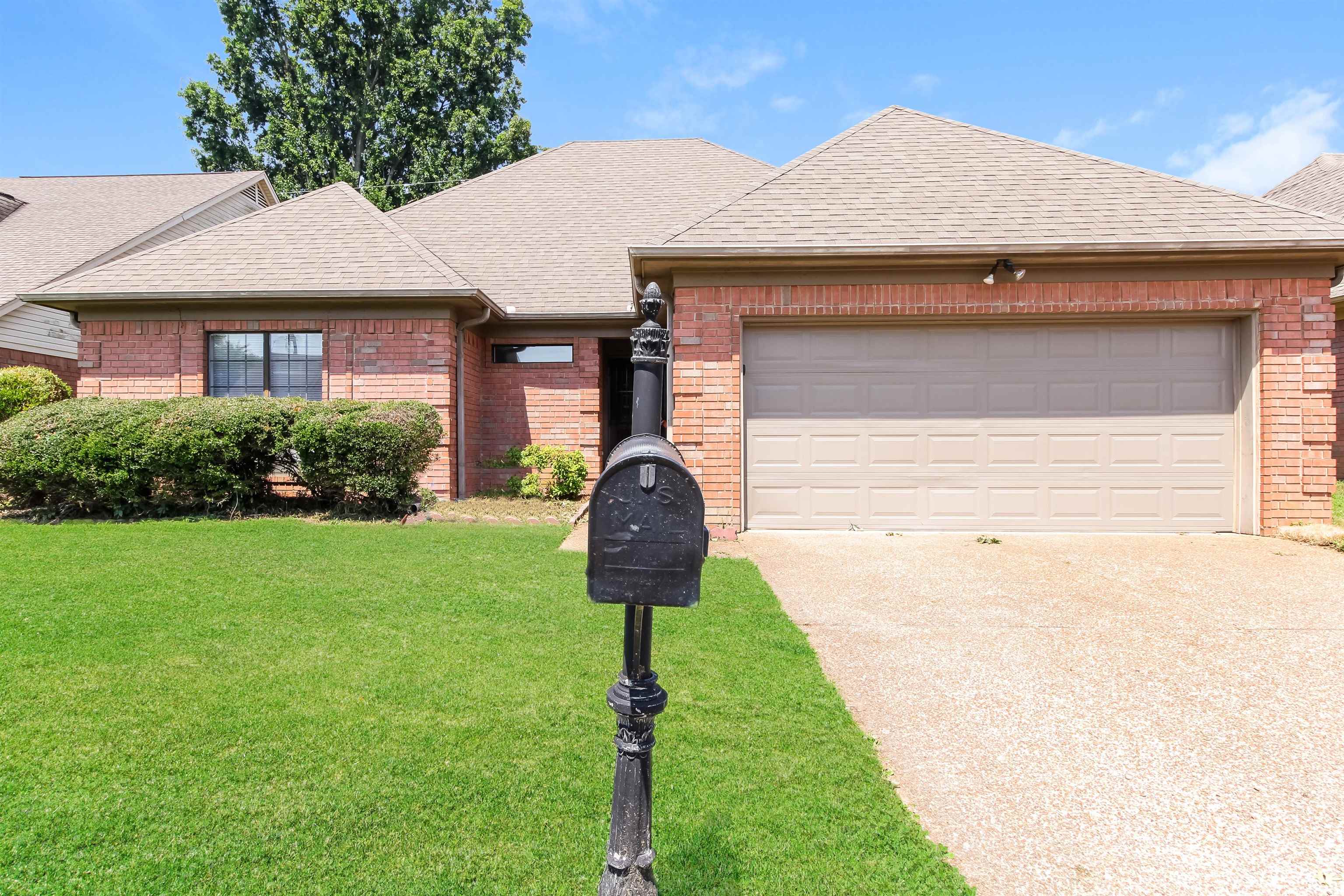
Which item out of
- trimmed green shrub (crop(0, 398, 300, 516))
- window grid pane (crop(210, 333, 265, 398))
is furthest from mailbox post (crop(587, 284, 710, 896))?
window grid pane (crop(210, 333, 265, 398))

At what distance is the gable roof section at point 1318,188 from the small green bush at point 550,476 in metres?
13.9

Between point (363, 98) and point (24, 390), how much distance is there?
67.9 ft

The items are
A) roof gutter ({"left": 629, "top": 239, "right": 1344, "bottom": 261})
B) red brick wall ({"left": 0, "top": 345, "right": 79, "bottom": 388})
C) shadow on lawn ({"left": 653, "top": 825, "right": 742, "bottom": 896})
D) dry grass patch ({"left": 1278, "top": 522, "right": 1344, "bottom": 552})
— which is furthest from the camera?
red brick wall ({"left": 0, "top": 345, "right": 79, "bottom": 388})

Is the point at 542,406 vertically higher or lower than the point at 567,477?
higher

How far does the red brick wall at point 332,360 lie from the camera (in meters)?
10.4

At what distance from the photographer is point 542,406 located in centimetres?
1202

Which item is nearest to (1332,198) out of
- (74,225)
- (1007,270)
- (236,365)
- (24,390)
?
(1007,270)

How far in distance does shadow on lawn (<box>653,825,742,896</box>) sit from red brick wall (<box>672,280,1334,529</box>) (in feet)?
18.6

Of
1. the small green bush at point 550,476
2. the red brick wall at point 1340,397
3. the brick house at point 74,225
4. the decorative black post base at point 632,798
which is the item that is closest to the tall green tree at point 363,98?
the brick house at point 74,225

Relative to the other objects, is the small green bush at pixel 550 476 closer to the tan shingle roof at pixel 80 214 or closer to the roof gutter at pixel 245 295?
the roof gutter at pixel 245 295

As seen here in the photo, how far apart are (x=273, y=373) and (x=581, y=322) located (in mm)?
4869

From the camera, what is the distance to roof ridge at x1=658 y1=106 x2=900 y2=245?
8.06 metres

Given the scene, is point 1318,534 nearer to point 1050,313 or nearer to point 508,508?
point 1050,313

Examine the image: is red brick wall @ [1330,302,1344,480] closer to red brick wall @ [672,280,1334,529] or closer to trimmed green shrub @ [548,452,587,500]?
red brick wall @ [672,280,1334,529]
